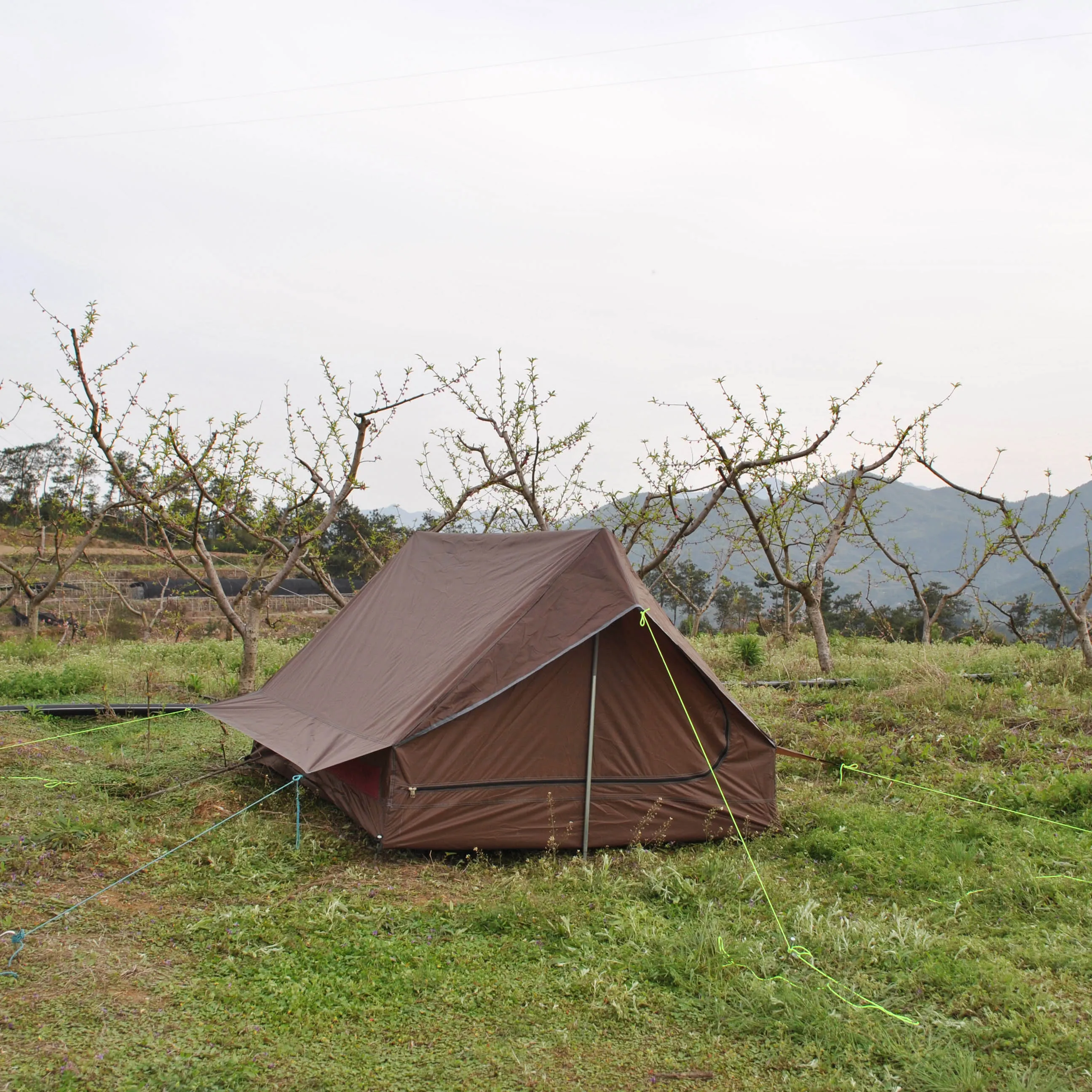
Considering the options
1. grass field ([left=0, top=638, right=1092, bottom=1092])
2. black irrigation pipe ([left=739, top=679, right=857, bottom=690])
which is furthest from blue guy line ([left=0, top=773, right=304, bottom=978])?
black irrigation pipe ([left=739, top=679, right=857, bottom=690])

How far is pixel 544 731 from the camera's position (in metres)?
4.74

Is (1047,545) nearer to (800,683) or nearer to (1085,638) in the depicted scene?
(1085,638)

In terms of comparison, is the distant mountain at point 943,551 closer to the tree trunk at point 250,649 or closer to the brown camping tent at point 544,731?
the tree trunk at point 250,649

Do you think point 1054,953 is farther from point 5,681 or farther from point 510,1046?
point 5,681

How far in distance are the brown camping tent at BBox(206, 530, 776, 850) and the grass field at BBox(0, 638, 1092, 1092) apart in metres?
0.20

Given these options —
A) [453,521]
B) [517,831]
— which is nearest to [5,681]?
[453,521]

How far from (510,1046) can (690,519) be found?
7107 millimetres

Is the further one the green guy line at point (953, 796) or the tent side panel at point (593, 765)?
the green guy line at point (953, 796)

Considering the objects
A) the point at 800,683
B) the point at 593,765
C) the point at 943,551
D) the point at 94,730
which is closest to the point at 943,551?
the point at 943,551

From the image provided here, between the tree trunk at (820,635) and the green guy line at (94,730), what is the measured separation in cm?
634

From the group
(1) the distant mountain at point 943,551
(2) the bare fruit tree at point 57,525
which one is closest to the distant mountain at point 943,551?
(1) the distant mountain at point 943,551

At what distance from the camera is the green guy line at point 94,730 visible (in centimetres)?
615

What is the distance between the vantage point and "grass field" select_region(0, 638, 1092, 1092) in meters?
2.77

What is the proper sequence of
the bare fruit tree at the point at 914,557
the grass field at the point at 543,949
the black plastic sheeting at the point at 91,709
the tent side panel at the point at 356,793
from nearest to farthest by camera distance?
the grass field at the point at 543,949 → the tent side panel at the point at 356,793 → the black plastic sheeting at the point at 91,709 → the bare fruit tree at the point at 914,557
